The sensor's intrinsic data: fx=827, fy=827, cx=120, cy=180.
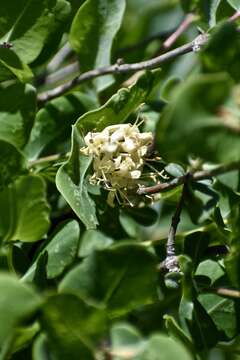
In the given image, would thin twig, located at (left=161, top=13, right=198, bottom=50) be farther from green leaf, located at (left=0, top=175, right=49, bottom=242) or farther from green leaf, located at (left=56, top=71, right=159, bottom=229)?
green leaf, located at (left=0, top=175, right=49, bottom=242)

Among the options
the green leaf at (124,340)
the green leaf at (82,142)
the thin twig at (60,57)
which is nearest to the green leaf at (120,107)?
the green leaf at (82,142)

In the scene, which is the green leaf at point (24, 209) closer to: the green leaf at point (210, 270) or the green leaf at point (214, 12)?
the green leaf at point (210, 270)

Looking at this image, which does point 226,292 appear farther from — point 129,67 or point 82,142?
point 129,67

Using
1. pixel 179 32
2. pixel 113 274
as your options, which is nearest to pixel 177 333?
pixel 113 274

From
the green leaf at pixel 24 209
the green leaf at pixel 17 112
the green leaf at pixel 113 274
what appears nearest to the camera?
the green leaf at pixel 113 274

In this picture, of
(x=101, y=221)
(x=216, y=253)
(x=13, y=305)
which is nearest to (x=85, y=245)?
(x=101, y=221)
